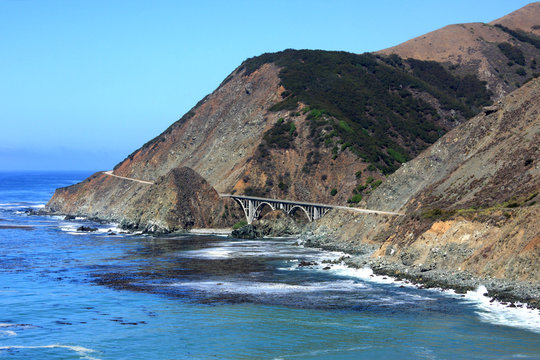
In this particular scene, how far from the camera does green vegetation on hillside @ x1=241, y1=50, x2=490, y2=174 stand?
14312cm

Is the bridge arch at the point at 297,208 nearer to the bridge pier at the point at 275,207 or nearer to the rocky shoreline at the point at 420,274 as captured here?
the bridge pier at the point at 275,207

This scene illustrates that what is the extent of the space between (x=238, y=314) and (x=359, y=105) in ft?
390

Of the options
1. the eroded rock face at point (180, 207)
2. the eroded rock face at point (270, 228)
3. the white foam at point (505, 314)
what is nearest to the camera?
the white foam at point (505, 314)

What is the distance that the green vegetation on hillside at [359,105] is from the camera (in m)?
143

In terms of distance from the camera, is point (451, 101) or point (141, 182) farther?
point (451, 101)

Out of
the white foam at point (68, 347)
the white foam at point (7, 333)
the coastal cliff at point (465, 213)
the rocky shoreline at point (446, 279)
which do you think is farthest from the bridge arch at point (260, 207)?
the white foam at point (68, 347)

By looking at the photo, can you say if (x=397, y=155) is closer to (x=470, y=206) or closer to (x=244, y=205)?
(x=244, y=205)

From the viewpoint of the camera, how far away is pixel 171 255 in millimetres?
92125

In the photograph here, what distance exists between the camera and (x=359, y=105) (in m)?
168

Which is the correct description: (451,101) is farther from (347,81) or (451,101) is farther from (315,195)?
(315,195)

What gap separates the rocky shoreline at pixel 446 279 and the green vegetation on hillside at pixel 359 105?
2033 inches

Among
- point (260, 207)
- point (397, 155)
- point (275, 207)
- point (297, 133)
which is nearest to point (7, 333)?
point (275, 207)

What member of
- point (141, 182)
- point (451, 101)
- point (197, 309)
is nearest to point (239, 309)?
point (197, 309)

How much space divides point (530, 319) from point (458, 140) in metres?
A: 52.6
